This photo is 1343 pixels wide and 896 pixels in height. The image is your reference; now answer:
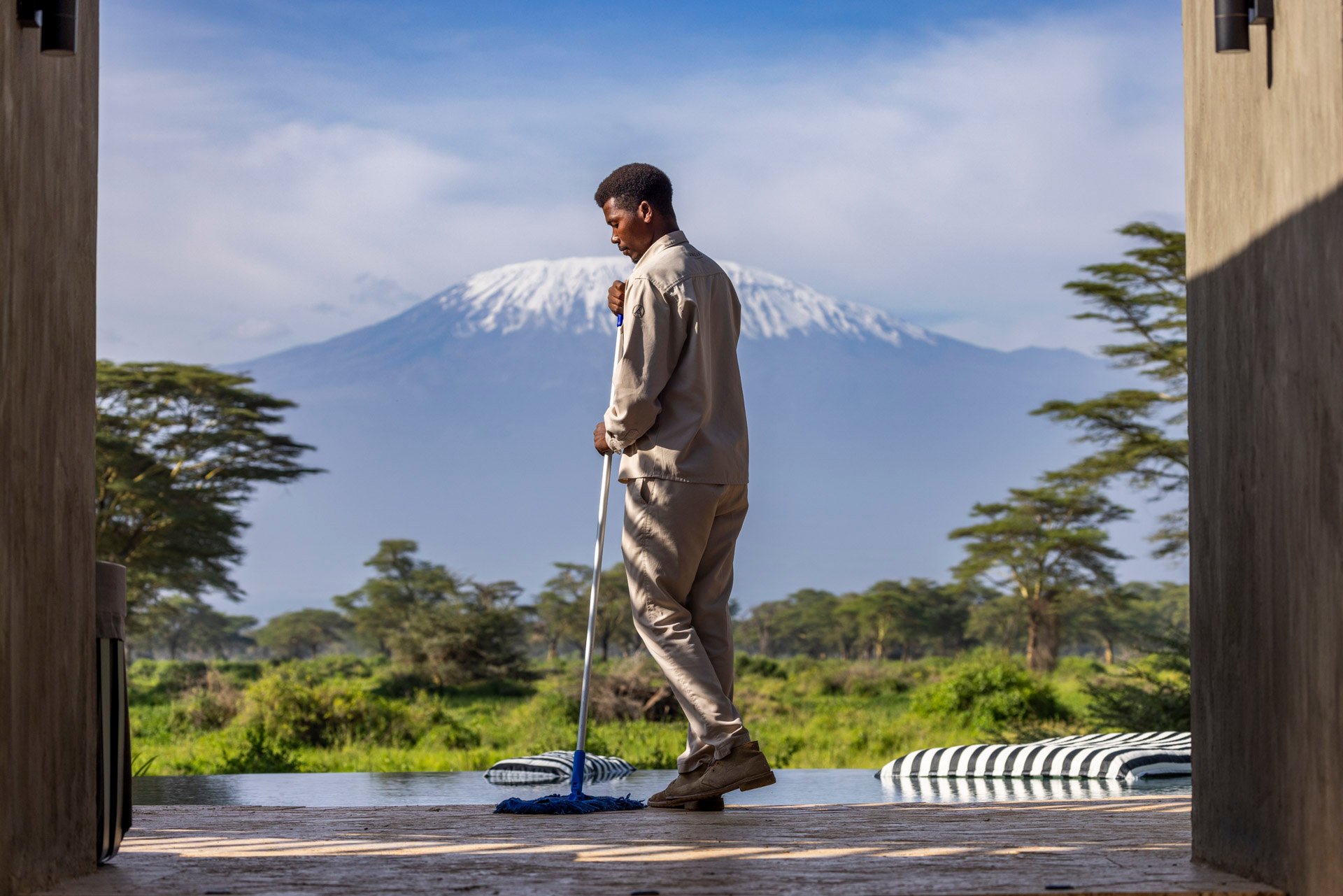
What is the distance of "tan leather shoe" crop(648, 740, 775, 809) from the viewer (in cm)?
286

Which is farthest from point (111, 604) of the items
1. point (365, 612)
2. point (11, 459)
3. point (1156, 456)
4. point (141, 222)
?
point (141, 222)

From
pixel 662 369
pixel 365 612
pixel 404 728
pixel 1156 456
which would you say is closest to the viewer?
pixel 662 369

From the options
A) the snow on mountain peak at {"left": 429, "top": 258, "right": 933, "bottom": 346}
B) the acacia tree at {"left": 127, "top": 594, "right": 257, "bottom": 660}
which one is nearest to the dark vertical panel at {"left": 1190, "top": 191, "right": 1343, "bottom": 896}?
the acacia tree at {"left": 127, "top": 594, "right": 257, "bottom": 660}

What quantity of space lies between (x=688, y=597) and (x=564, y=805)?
0.52m

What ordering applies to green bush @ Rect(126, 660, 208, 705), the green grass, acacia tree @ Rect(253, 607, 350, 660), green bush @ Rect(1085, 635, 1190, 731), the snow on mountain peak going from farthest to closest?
the snow on mountain peak, acacia tree @ Rect(253, 607, 350, 660), green bush @ Rect(126, 660, 208, 705), green bush @ Rect(1085, 635, 1190, 731), the green grass

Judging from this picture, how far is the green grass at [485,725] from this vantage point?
894 cm

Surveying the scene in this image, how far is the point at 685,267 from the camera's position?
121 inches

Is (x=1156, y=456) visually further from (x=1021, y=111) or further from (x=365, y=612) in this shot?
(x=1021, y=111)

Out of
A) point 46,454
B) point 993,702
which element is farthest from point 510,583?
point 46,454

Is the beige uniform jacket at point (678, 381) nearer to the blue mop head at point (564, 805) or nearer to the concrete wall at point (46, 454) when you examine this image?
the blue mop head at point (564, 805)

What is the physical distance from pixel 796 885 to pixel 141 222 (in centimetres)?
13906

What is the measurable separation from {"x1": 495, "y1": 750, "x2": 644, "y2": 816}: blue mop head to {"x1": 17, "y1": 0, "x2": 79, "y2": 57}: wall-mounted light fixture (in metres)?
1.70

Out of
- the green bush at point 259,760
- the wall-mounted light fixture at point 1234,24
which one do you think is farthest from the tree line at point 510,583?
the wall-mounted light fixture at point 1234,24

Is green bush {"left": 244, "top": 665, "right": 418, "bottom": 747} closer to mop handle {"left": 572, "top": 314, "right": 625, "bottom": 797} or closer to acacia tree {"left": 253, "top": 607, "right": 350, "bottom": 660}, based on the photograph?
mop handle {"left": 572, "top": 314, "right": 625, "bottom": 797}
